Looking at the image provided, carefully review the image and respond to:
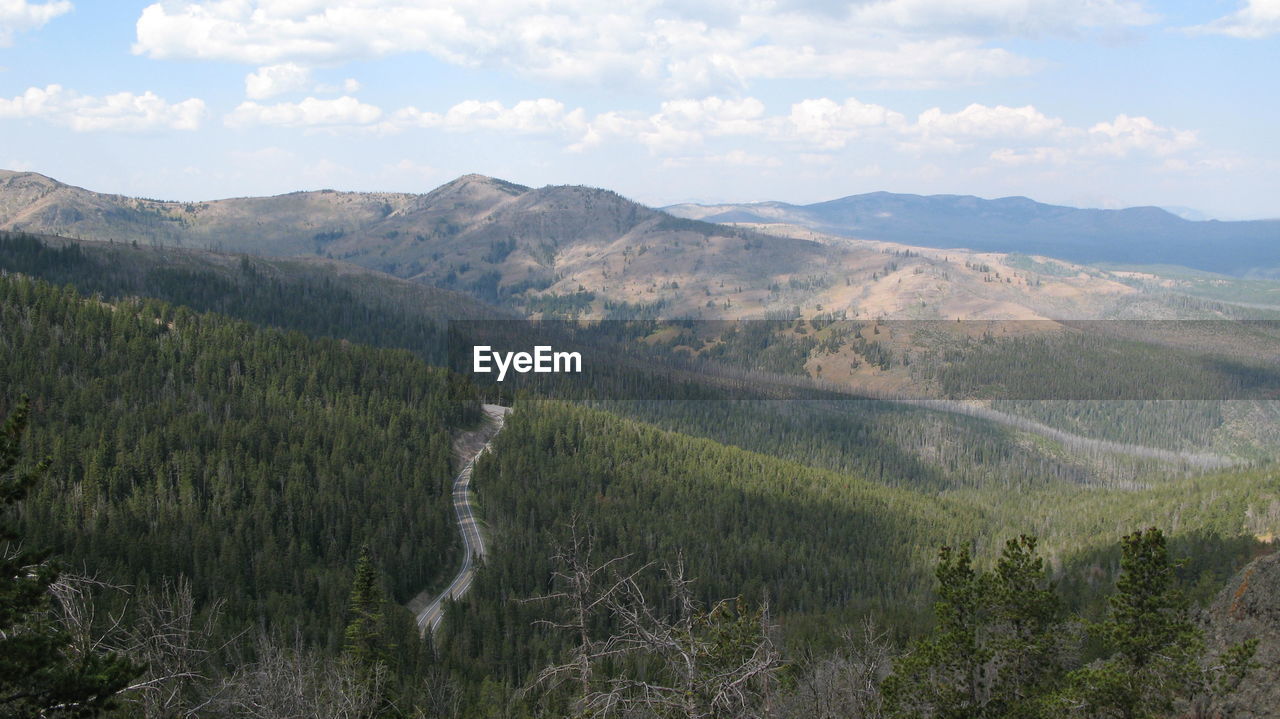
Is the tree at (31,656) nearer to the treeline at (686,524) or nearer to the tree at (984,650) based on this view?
the tree at (984,650)

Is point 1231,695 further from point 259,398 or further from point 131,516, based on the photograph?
point 259,398

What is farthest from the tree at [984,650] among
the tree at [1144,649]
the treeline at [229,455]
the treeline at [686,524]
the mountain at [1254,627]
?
the treeline at [229,455]

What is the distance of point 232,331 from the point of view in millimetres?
172000

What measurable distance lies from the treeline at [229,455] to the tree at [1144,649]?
73.0 metres

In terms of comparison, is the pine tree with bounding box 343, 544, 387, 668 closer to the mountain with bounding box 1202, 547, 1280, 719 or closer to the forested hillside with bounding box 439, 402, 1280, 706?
the forested hillside with bounding box 439, 402, 1280, 706

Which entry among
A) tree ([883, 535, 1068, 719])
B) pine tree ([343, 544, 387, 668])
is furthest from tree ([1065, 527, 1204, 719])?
pine tree ([343, 544, 387, 668])

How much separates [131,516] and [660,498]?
78624 millimetres

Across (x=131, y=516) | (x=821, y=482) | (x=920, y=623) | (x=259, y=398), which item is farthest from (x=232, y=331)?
(x=920, y=623)

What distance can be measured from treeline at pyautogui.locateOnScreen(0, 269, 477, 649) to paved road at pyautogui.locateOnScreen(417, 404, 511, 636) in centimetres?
301

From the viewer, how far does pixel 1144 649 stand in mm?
33000

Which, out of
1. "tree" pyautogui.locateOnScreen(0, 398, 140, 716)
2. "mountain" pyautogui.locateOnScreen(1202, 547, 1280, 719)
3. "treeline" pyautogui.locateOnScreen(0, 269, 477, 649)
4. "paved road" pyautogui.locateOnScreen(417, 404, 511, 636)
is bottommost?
"paved road" pyautogui.locateOnScreen(417, 404, 511, 636)

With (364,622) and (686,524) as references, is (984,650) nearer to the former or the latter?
(364,622)

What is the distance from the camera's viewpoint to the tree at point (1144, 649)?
105ft

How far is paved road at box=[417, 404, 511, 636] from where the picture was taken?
10756 centimetres
